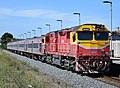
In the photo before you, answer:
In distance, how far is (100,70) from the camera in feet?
76.5

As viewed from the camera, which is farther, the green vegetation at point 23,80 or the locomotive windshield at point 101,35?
the locomotive windshield at point 101,35

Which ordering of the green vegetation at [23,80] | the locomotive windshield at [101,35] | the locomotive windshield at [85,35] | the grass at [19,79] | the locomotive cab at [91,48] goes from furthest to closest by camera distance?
the locomotive windshield at [101,35], the locomotive windshield at [85,35], the locomotive cab at [91,48], the green vegetation at [23,80], the grass at [19,79]

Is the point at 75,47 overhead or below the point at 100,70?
overhead

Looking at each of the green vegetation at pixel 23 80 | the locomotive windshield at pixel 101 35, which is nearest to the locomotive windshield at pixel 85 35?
the locomotive windshield at pixel 101 35

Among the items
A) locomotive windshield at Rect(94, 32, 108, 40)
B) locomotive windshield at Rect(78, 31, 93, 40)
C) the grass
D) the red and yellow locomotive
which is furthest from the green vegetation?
locomotive windshield at Rect(94, 32, 108, 40)

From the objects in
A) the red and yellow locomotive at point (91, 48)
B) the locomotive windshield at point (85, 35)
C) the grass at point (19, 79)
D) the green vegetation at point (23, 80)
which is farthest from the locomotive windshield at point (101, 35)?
the grass at point (19, 79)

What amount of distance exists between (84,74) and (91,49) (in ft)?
7.78

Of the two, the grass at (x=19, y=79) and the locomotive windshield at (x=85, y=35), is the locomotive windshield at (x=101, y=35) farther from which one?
the grass at (x=19, y=79)

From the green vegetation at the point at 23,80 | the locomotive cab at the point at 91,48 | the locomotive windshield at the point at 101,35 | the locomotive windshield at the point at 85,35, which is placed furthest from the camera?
the locomotive windshield at the point at 101,35

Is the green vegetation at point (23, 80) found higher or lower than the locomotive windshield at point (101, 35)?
lower

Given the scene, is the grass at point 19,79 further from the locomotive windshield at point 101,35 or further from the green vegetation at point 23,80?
the locomotive windshield at point 101,35

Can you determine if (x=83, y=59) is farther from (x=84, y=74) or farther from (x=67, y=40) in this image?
(x=67, y=40)

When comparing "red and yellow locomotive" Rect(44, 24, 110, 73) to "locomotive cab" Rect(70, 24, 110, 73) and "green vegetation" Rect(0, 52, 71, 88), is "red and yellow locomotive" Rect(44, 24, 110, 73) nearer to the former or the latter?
"locomotive cab" Rect(70, 24, 110, 73)

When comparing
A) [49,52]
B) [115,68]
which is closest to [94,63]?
[115,68]
